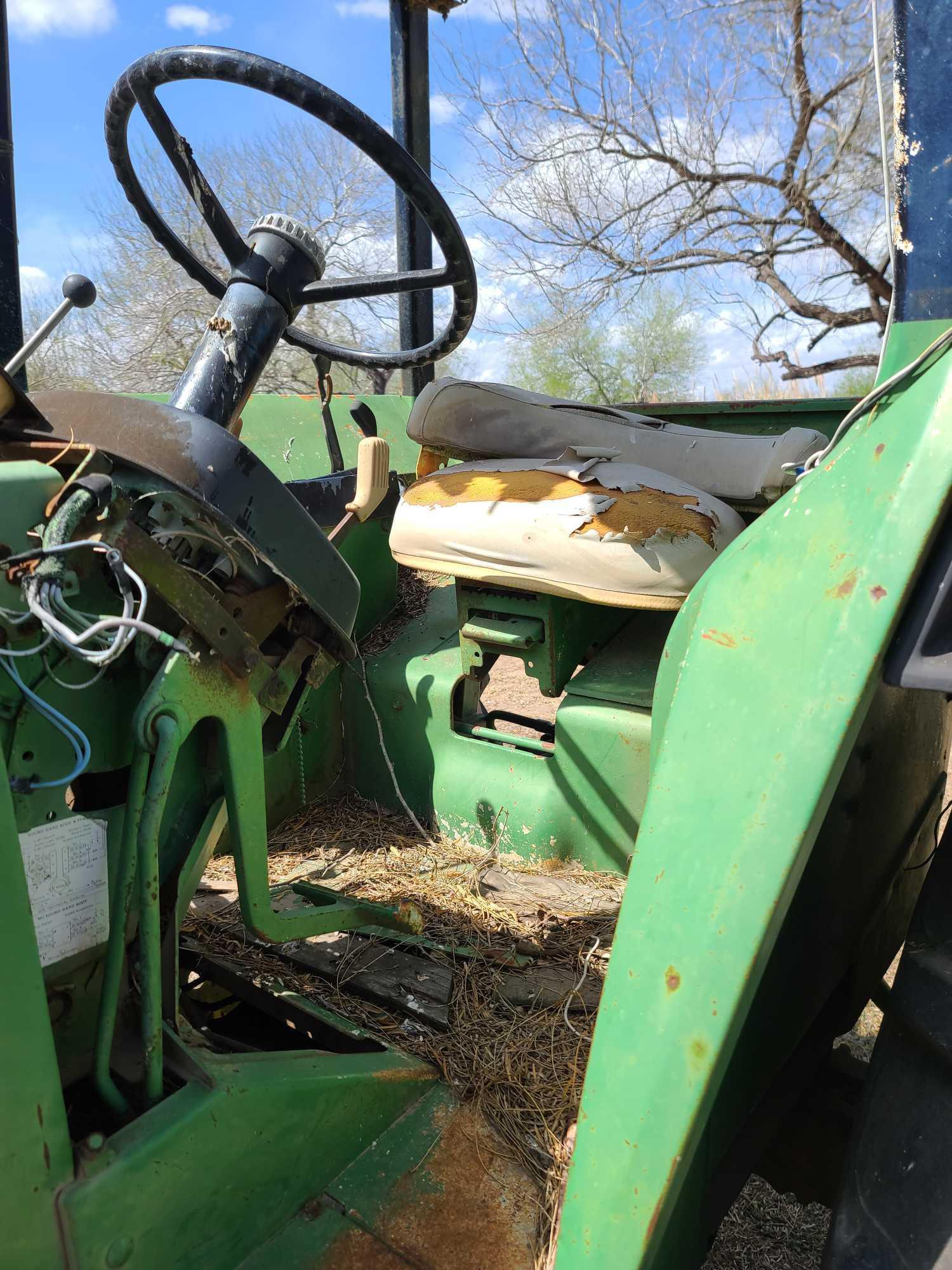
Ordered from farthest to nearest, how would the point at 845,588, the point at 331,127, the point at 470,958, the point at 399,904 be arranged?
the point at 470,958 < the point at 399,904 < the point at 331,127 < the point at 845,588

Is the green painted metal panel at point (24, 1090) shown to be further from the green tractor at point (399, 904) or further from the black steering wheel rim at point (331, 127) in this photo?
the black steering wheel rim at point (331, 127)

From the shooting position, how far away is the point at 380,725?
275cm

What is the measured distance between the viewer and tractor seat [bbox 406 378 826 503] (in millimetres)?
2297

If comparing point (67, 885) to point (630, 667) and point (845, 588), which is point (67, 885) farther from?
point (630, 667)

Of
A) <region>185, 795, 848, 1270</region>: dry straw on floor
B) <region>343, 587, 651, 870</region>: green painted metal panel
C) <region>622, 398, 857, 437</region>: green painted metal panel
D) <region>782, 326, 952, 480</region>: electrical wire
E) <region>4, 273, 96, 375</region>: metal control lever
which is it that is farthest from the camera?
<region>622, 398, 857, 437</region>: green painted metal panel

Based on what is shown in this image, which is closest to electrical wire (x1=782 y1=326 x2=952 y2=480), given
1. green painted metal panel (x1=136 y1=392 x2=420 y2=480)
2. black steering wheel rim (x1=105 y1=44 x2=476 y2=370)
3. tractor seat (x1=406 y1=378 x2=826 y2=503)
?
black steering wheel rim (x1=105 y1=44 x2=476 y2=370)

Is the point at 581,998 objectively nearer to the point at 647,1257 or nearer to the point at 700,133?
the point at 647,1257

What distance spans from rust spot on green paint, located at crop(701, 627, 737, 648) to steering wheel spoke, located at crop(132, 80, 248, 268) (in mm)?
1368

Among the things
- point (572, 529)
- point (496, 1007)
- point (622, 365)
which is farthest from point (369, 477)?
point (622, 365)

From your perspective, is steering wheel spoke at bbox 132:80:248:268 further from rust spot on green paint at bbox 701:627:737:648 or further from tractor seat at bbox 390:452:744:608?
rust spot on green paint at bbox 701:627:737:648

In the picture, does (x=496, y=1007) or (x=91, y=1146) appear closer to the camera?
(x=91, y=1146)

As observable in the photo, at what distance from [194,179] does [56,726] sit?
50.8 inches

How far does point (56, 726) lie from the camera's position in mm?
1081

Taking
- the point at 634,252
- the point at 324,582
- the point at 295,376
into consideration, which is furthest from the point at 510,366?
the point at 324,582
